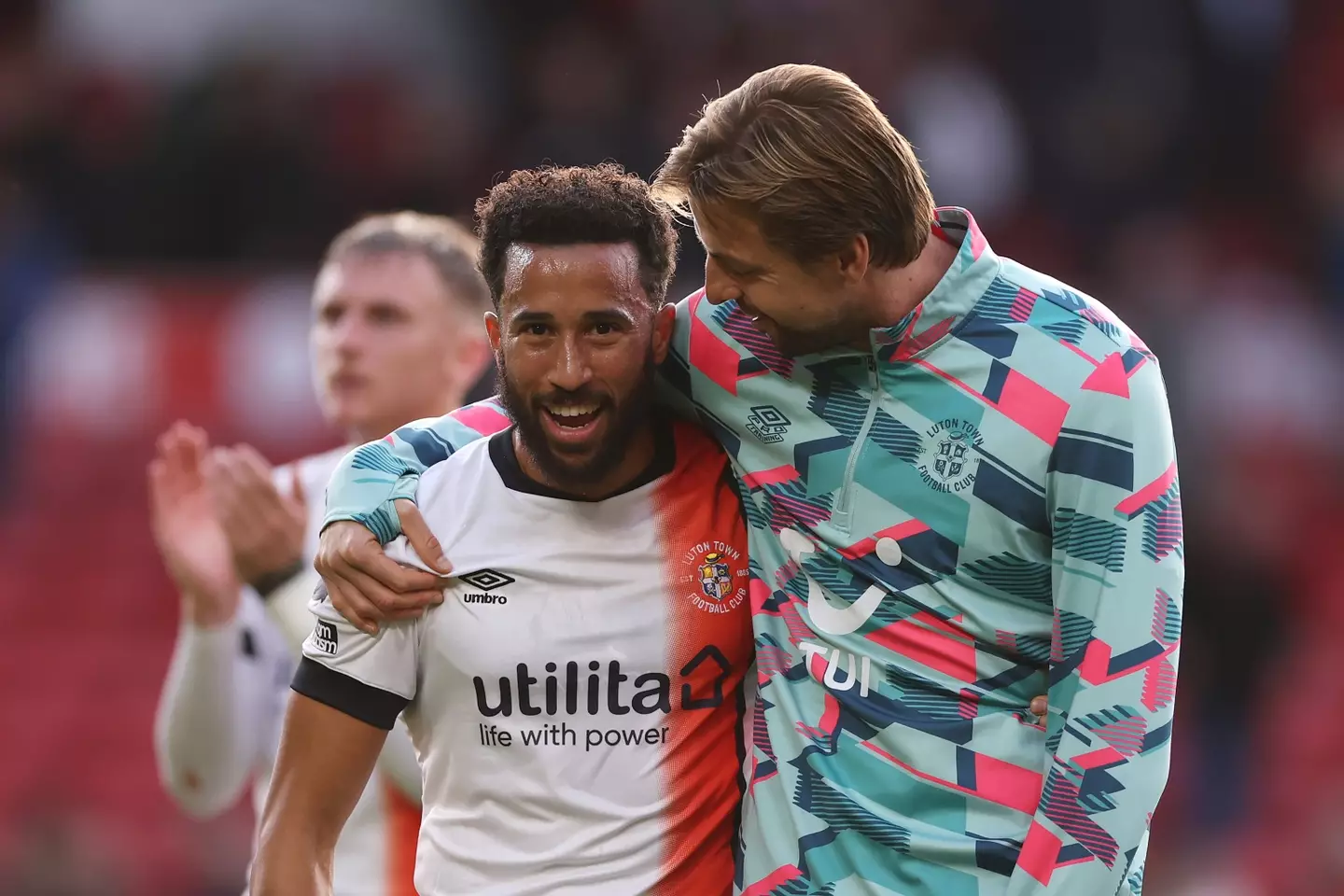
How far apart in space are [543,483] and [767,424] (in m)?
0.43

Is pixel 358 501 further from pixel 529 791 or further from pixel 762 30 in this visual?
pixel 762 30

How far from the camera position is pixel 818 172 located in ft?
9.30

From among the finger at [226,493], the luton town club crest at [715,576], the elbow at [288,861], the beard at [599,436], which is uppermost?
the beard at [599,436]

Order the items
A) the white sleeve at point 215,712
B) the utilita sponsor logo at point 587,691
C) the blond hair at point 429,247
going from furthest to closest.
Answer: the blond hair at point 429,247 < the white sleeve at point 215,712 < the utilita sponsor logo at point 587,691

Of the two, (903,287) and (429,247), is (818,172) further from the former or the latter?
(429,247)

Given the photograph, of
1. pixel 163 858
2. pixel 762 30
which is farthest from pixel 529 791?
pixel 762 30

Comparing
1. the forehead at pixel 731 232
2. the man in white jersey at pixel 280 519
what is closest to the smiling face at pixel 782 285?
the forehead at pixel 731 232

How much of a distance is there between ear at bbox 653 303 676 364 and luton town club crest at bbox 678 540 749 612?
0.36 meters

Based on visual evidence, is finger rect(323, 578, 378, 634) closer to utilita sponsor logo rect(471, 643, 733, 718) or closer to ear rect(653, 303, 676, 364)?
utilita sponsor logo rect(471, 643, 733, 718)

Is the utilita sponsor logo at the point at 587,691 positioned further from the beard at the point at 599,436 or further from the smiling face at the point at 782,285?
the smiling face at the point at 782,285

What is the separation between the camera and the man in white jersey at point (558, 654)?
2959mm

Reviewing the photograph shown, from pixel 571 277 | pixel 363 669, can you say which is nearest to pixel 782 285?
pixel 571 277

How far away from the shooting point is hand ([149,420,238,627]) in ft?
13.9

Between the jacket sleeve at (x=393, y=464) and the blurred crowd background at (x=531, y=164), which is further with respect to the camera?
the blurred crowd background at (x=531, y=164)
